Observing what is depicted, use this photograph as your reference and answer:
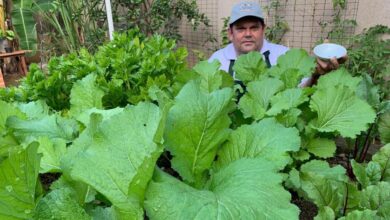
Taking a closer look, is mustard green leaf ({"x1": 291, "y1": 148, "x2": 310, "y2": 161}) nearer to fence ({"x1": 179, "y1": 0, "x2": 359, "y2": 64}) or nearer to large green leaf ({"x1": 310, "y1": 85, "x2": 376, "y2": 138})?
large green leaf ({"x1": 310, "y1": 85, "x2": 376, "y2": 138})

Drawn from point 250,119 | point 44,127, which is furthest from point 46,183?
point 250,119

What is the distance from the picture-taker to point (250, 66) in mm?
1069

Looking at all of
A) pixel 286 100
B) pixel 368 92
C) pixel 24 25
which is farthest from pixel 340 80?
pixel 24 25

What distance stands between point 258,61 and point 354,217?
23.8 inches

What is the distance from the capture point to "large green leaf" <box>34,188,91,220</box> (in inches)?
21.6

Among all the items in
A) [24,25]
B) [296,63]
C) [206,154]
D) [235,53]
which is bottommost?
[24,25]

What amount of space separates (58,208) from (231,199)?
0.89ft

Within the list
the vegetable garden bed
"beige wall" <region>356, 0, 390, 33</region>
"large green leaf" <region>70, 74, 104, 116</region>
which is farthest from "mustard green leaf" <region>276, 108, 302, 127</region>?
"beige wall" <region>356, 0, 390, 33</region>

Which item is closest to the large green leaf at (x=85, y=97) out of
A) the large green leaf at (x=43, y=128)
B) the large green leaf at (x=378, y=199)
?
the large green leaf at (x=43, y=128)

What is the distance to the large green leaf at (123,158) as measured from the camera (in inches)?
21.1

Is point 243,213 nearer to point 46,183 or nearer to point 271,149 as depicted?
point 271,149

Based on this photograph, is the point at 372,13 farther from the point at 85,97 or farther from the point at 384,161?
the point at 85,97

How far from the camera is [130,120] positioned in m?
0.62

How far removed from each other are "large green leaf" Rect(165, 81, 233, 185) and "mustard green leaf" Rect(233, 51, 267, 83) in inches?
14.4
